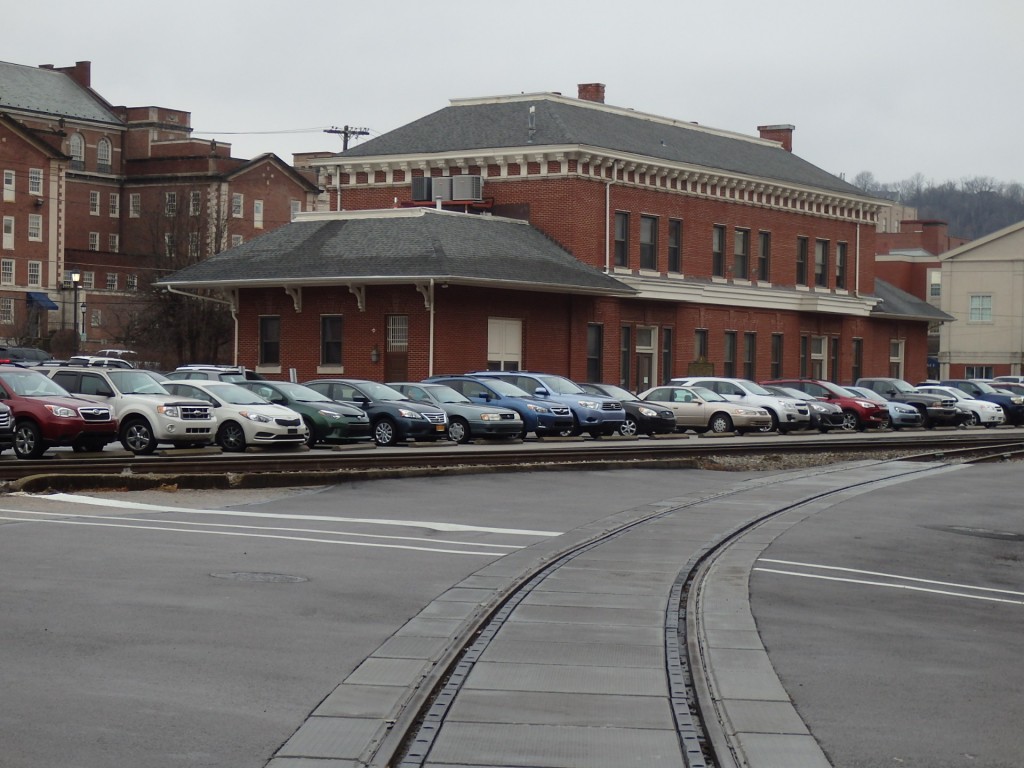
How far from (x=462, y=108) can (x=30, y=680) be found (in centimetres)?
5305

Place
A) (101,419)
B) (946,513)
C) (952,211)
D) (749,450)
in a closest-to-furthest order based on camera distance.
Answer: (946,513)
(101,419)
(749,450)
(952,211)

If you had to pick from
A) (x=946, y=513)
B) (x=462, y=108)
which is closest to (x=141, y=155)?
(x=462, y=108)

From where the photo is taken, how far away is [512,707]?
8422 mm

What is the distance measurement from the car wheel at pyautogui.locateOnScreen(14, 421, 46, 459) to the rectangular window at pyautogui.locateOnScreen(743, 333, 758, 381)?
39469 mm

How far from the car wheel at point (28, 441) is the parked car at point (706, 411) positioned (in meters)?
20.7

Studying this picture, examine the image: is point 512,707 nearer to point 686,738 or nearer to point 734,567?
point 686,738

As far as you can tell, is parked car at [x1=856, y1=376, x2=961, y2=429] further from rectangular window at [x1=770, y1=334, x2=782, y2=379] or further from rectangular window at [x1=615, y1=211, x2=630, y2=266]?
rectangular window at [x1=615, y1=211, x2=630, y2=266]

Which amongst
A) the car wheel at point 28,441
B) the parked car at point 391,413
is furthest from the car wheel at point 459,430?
the car wheel at point 28,441

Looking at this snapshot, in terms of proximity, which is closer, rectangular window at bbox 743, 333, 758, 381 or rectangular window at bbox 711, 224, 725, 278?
rectangular window at bbox 711, 224, 725, 278

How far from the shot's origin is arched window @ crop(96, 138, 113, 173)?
4336 inches

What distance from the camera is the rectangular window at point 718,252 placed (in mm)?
60344

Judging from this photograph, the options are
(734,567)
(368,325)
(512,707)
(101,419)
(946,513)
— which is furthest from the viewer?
(368,325)

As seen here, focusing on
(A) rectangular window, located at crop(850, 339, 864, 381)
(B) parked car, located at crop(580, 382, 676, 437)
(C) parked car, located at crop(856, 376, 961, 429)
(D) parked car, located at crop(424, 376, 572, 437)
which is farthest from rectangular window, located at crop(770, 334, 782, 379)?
(D) parked car, located at crop(424, 376, 572, 437)

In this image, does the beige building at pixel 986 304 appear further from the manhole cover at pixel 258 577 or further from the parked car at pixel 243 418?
the manhole cover at pixel 258 577
